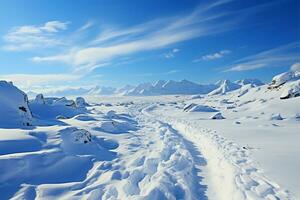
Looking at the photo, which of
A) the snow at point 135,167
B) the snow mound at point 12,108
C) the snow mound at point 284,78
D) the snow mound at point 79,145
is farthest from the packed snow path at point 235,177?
the snow mound at point 284,78

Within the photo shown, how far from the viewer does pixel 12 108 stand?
57.3 feet

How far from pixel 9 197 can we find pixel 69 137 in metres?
5.68

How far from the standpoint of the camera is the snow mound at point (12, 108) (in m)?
16.2

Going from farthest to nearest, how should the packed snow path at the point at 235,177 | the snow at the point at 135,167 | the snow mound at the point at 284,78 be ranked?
the snow mound at the point at 284,78, the snow at the point at 135,167, the packed snow path at the point at 235,177

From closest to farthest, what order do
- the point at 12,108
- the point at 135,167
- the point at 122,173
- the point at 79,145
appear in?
the point at 122,173 < the point at 135,167 < the point at 79,145 < the point at 12,108

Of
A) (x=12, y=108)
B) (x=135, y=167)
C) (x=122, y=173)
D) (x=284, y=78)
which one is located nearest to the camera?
(x=122, y=173)

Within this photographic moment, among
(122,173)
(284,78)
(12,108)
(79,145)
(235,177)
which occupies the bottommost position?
(122,173)

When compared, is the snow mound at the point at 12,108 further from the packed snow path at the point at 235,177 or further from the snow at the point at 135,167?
the packed snow path at the point at 235,177

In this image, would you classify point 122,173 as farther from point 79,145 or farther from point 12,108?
point 12,108

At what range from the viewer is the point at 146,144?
17359 mm

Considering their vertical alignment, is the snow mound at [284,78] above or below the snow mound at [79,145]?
above

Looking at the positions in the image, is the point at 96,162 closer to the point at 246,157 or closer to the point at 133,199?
the point at 133,199

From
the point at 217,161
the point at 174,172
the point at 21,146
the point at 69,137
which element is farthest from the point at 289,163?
the point at 21,146

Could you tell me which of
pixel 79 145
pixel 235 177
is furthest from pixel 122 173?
A: pixel 235 177
